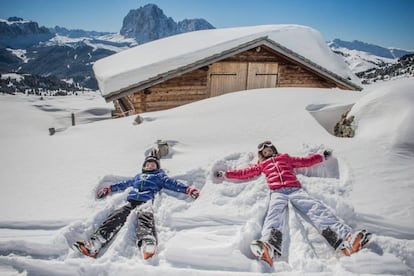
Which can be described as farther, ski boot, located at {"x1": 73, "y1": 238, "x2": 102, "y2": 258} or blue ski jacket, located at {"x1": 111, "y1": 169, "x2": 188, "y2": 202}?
blue ski jacket, located at {"x1": 111, "y1": 169, "x2": 188, "y2": 202}

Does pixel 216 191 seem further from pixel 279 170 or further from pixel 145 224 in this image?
pixel 145 224

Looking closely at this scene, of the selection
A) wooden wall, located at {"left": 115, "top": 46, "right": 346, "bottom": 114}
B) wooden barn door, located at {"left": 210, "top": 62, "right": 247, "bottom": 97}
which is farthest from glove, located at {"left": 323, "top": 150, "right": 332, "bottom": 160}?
wooden barn door, located at {"left": 210, "top": 62, "right": 247, "bottom": 97}

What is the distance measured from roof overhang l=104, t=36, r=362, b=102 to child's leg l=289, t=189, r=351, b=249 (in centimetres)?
670

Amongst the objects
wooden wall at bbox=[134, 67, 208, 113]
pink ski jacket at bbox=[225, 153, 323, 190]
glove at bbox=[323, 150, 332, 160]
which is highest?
wooden wall at bbox=[134, 67, 208, 113]

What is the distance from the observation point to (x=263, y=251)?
250 centimetres

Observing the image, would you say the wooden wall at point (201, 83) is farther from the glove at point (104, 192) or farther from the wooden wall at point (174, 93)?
the glove at point (104, 192)

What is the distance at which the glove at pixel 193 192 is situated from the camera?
351 centimetres

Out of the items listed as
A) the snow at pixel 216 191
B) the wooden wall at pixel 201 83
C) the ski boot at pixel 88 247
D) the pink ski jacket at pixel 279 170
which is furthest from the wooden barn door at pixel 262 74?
the ski boot at pixel 88 247

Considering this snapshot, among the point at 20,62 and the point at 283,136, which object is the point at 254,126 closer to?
the point at 283,136

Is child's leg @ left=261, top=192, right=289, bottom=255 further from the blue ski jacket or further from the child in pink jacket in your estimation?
the blue ski jacket

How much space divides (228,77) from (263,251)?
871 cm

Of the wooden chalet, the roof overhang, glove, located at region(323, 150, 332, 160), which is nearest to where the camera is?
glove, located at region(323, 150, 332, 160)

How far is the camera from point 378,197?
3.31 metres

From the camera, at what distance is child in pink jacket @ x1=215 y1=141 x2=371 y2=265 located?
8.52 ft
